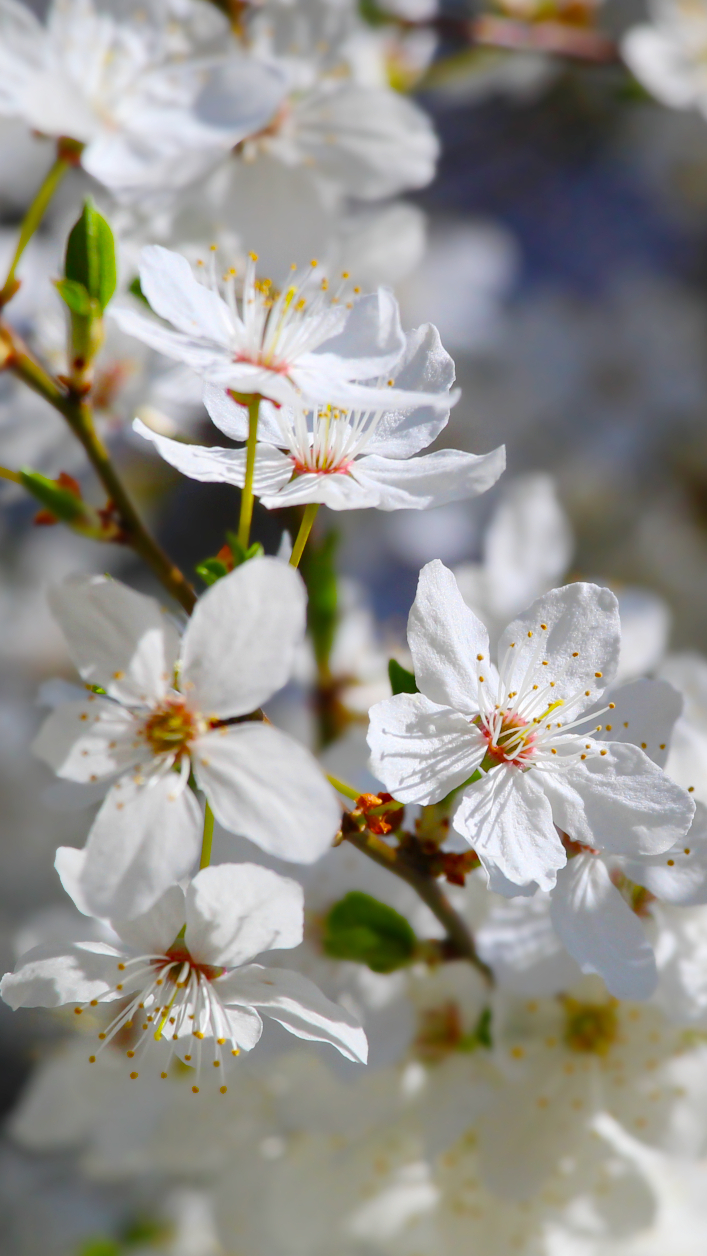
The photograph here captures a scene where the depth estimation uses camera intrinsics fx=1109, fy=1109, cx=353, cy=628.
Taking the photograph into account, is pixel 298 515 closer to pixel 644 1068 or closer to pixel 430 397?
pixel 430 397

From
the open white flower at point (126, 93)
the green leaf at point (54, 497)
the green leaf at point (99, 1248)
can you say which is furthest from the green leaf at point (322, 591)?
the green leaf at point (99, 1248)

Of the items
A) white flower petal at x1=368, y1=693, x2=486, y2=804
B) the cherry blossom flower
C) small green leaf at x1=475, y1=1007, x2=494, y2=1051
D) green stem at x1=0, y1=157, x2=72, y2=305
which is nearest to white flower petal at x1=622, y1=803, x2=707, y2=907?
white flower petal at x1=368, y1=693, x2=486, y2=804

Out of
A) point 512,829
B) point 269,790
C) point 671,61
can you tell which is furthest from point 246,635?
point 671,61

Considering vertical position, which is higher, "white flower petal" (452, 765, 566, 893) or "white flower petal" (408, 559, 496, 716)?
"white flower petal" (408, 559, 496, 716)

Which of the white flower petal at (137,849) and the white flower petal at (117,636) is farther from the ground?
the white flower petal at (117,636)

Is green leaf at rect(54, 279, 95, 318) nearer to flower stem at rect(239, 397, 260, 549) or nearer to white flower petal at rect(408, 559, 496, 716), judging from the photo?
flower stem at rect(239, 397, 260, 549)

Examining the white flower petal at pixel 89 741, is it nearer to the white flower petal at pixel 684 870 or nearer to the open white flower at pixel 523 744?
the open white flower at pixel 523 744
